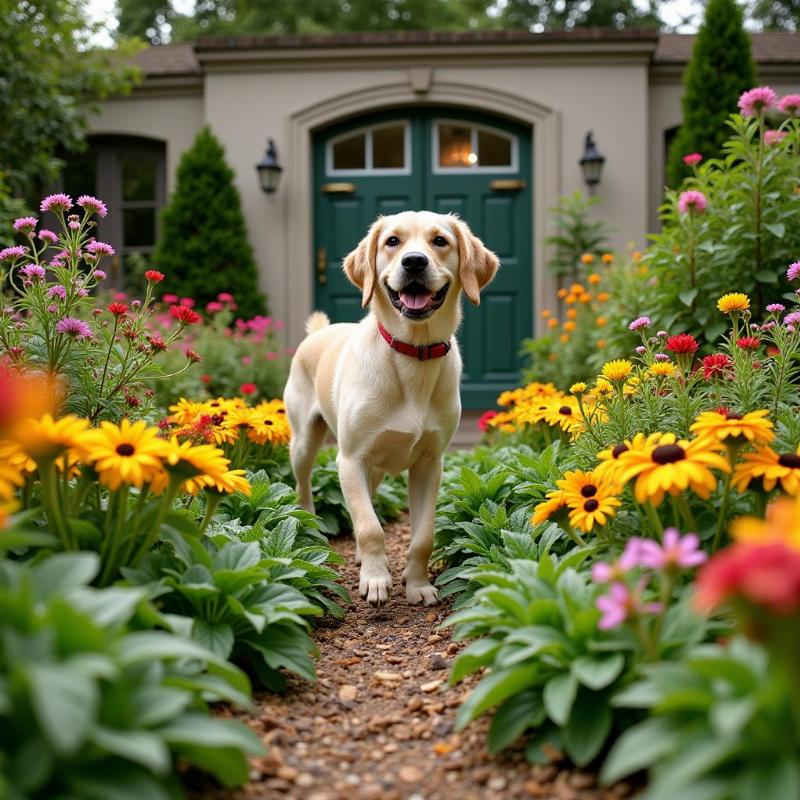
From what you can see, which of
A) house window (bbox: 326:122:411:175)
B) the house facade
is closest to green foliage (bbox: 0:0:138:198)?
the house facade

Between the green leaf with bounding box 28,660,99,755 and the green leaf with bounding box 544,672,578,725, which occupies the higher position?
the green leaf with bounding box 28,660,99,755

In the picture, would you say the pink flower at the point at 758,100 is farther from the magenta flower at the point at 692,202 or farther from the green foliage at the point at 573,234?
the green foliage at the point at 573,234

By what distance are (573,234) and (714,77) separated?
221 cm

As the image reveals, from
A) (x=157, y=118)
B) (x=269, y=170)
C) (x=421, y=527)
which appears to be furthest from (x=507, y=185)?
(x=421, y=527)

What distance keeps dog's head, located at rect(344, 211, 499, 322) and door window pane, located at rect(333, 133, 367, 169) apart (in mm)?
6554

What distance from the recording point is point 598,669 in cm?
166

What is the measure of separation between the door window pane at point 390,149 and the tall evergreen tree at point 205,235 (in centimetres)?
186

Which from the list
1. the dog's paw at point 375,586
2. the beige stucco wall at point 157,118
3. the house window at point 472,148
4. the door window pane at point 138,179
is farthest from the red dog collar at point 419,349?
the door window pane at point 138,179

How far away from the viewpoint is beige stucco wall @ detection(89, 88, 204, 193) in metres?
10.0

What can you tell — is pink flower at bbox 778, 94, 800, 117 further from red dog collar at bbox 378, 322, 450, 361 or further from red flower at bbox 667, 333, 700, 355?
red dog collar at bbox 378, 322, 450, 361

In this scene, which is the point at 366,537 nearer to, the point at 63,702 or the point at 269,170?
the point at 63,702

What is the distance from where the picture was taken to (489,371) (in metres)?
9.64

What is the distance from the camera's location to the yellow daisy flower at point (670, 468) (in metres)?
1.86

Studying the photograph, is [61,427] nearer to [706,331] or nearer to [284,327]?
[706,331]
